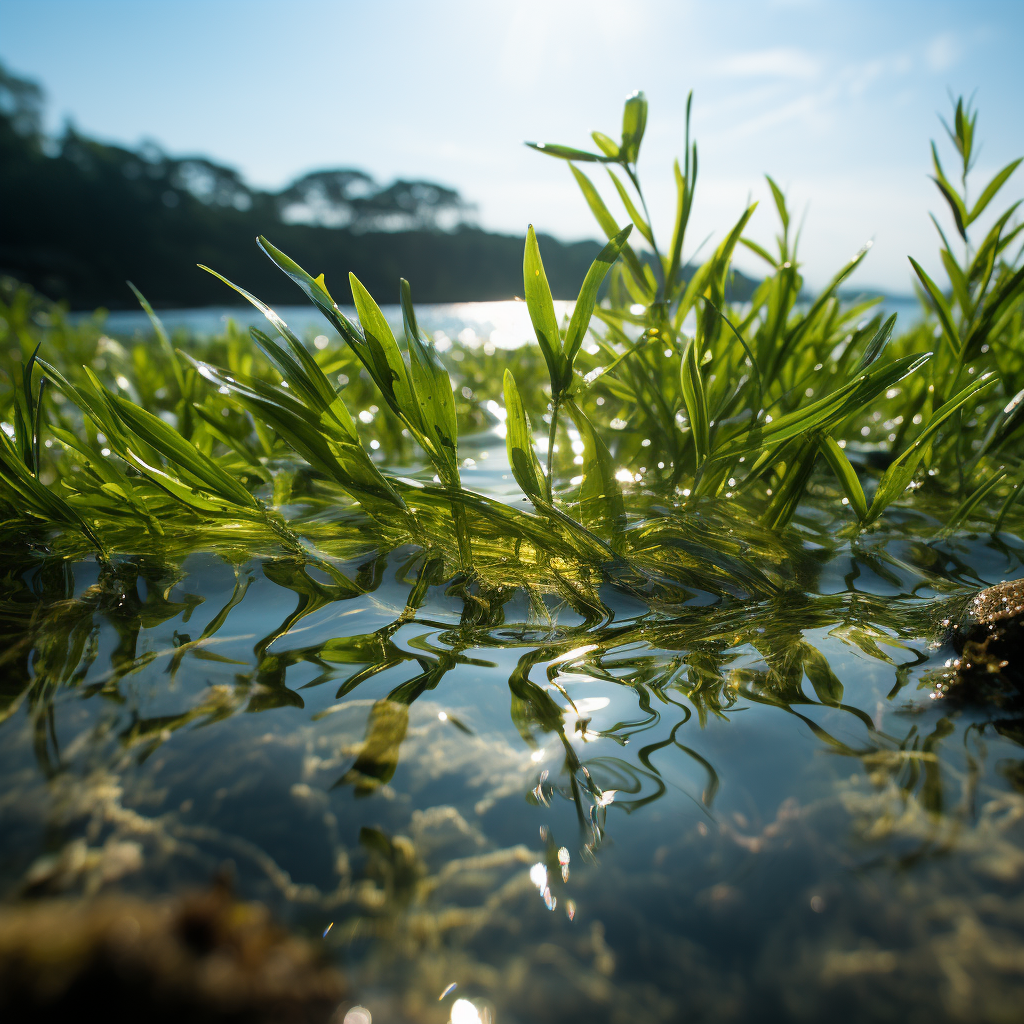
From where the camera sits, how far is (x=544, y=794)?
0.53 metres

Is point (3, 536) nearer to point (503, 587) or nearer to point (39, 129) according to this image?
point (503, 587)

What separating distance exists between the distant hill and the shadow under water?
20.3 m

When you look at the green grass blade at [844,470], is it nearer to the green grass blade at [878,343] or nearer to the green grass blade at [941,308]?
the green grass blade at [878,343]

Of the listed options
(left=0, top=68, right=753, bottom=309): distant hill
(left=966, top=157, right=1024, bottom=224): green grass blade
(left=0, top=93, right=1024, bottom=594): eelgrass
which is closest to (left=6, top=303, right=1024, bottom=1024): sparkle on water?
(left=0, top=93, right=1024, bottom=594): eelgrass

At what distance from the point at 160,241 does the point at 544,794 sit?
37.3 m

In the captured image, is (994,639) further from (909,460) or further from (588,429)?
(588,429)

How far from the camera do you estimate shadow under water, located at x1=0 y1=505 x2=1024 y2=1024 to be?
0.38 metres

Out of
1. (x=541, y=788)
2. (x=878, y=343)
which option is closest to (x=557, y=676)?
(x=541, y=788)

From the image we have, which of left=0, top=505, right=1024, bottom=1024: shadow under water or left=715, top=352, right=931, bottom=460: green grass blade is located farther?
left=715, top=352, right=931, bottom=460: green grass blade

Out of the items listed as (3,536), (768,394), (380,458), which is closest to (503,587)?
(3,536)

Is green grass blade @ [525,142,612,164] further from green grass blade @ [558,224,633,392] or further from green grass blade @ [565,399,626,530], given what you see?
green grass blade @ [565,399,626,530]

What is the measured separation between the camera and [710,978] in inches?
14.9

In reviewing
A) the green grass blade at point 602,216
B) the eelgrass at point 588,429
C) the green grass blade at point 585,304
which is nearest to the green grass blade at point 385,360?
the eelgrass at point 588,429

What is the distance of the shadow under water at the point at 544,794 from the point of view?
383 millimetres
